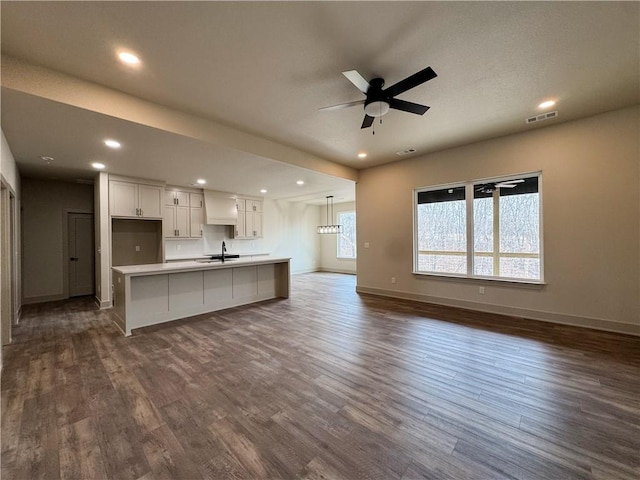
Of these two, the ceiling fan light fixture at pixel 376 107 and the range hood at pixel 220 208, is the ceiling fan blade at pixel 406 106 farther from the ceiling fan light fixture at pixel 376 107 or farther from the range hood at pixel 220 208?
the range hood at pixel 220 208

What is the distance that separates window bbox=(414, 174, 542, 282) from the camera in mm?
4207

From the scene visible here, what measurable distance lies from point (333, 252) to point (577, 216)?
24.6 ft

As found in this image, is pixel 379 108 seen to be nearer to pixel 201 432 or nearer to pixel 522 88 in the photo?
pixel 522 88

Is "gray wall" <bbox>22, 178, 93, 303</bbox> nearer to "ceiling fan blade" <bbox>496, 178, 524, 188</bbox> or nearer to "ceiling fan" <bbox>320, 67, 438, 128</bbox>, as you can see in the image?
"ceiling fan" <bbox>320, 67, 438, 128</bbox>

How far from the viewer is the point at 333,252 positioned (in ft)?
34.3

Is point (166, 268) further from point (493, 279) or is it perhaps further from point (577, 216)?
point (577, 216)

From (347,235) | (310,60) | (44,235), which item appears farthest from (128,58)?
(347,235)

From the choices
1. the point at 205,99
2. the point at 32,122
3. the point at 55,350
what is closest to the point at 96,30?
the point at 205,99

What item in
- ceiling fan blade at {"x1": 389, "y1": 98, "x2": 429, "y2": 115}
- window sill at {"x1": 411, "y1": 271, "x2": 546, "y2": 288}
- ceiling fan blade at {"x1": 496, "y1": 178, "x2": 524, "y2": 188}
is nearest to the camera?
ceiling fan blade at {"x1": 389, "y1": 98, "x2": 429, "y2": 115}

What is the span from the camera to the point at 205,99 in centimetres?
307

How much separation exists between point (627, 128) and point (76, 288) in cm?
1065

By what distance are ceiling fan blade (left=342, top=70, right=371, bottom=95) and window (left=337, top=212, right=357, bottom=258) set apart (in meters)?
7.53

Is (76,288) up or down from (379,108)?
down

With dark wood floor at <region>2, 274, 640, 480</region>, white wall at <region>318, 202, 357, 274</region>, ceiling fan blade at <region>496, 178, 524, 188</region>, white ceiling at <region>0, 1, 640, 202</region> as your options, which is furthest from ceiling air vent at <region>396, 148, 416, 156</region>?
white wall at <region>318, 202, 357, 274</region>
